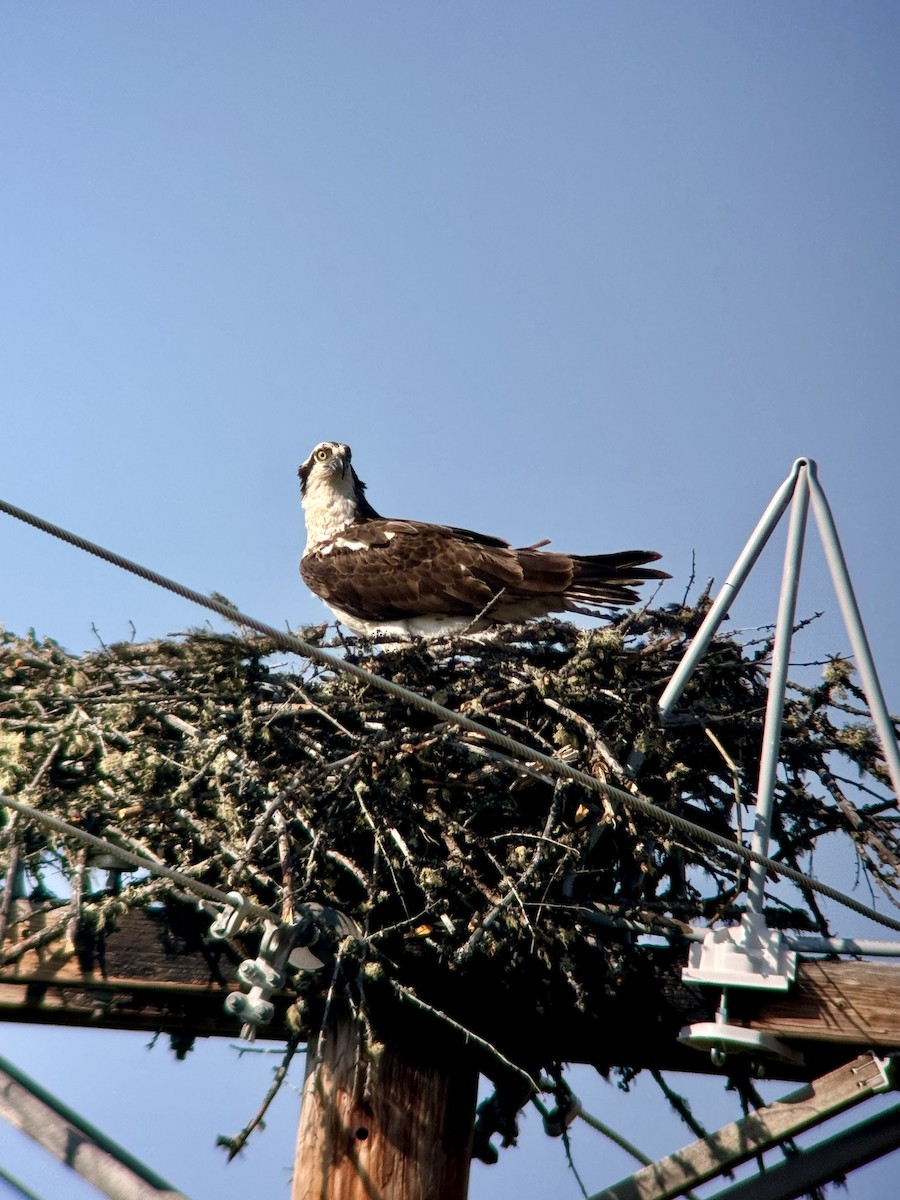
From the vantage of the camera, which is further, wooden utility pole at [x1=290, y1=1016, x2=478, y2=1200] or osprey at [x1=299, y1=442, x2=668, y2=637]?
osprey at [x1=299, y1=442, x2=668, y2=637]

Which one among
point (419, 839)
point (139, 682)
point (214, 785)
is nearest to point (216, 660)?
point (139, 682)

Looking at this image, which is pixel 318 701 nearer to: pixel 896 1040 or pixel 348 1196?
pixel 348 1196

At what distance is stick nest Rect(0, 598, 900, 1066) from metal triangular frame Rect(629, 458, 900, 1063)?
13 centimetres

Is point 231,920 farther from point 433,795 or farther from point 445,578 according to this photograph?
point 445,578

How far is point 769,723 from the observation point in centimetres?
441

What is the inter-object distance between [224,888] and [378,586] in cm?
331

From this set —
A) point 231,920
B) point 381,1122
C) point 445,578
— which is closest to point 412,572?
point 445,578

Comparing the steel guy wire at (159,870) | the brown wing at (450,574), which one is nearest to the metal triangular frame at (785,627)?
the steel guy wire at (159,870)

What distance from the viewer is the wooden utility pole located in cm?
381

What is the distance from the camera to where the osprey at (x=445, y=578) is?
7.00m

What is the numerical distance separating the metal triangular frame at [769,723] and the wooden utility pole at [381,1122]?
74 centimetres

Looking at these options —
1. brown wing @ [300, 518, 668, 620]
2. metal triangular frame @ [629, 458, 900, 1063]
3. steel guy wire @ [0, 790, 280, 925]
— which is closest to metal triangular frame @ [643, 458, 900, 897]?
metal triangular frame @ [629, 458, 900, 1063]

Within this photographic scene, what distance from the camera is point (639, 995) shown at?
4207 mm

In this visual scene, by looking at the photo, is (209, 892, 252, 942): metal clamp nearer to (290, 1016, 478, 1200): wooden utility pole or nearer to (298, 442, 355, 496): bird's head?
(290, 1016, 478, 1200): wooden utility pole
